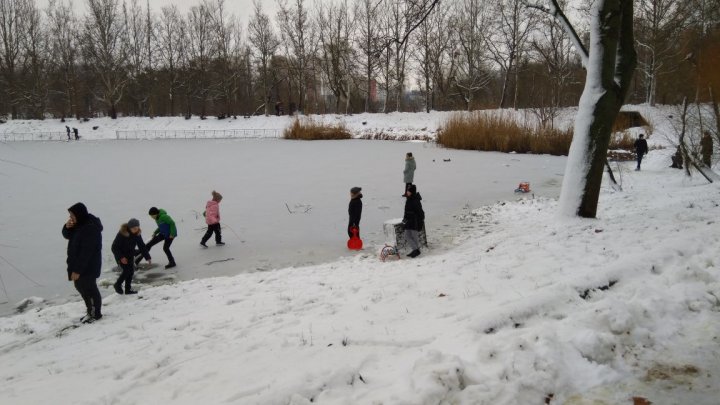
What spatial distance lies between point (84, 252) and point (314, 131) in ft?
98.5

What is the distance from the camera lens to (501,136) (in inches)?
1006

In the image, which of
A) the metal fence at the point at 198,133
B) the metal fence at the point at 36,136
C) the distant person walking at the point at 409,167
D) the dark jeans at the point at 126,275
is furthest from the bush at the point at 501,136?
the metal fence at the point at 36,136

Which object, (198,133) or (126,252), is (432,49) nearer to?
(198,133)

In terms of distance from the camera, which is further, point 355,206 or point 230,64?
point 230,64

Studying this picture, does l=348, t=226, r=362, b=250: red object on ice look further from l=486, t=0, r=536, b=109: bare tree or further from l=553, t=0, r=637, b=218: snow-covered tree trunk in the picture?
l=486, t=0, r=536, b=109: bare tree

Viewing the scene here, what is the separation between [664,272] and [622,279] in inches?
17.5

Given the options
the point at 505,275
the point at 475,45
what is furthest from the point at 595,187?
the point at 475,45

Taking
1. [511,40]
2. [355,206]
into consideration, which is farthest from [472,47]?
[355,206]

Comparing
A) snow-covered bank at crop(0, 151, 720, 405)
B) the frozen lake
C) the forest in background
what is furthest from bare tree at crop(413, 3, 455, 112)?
snow-covered bank at crop(0, 151, 720, 405)

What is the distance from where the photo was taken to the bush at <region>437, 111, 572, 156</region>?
25.2 meters

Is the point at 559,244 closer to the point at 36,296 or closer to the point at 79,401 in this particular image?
the point at 79,401

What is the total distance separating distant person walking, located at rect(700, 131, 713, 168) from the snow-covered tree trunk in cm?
619

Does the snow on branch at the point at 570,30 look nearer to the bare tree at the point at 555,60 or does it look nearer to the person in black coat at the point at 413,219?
the person in black coat at the point at 413,219

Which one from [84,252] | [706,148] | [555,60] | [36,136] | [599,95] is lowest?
[84,252]
